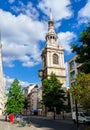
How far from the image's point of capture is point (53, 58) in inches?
4203

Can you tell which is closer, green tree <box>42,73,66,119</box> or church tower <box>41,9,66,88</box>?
green tree <box>42,73,66,119</box>

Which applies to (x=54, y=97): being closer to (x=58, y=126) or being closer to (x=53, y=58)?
(x=58, y=126)

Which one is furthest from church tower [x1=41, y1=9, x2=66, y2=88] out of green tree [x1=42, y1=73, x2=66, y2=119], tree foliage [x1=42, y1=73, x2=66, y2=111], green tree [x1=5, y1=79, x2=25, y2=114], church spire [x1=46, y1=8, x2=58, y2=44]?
green tree [x1=5, y1=79, x2=25, y2=114]

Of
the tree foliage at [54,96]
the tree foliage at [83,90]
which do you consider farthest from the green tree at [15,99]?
the tree foliage at [83,90]

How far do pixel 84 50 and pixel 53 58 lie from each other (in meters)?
72.3

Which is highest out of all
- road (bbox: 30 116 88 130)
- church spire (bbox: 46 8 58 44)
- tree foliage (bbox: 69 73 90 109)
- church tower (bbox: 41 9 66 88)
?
church spire (bbox: 46 8 58 44)

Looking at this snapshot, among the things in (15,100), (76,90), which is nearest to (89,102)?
(76,90)

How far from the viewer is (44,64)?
109625 mm

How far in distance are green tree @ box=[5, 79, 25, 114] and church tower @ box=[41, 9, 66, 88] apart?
4107 cm

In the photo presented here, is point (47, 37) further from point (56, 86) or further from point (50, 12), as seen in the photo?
point (56, 86)

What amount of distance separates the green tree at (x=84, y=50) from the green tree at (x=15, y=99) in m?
27.1

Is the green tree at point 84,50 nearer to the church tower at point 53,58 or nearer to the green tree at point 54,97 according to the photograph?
the green tree at point 54,97

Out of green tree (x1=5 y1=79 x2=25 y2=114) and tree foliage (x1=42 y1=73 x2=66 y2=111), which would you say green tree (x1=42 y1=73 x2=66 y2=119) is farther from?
green tree (x1=5 y1=79 x2=25 y2=114)

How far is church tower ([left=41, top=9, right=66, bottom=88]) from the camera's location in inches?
4053
